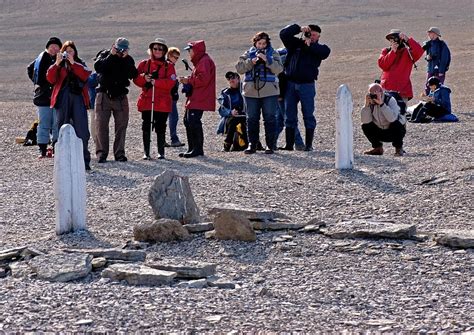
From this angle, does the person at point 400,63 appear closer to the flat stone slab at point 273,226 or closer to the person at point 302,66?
the person at point 302,66

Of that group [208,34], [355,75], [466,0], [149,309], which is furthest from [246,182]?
[466,0]

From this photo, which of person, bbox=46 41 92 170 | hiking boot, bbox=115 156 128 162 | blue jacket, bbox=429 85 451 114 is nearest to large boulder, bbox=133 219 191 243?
person, bbox=46 41 92 170

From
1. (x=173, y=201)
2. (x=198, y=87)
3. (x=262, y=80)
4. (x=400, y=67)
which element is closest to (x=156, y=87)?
(x=198, y=87)

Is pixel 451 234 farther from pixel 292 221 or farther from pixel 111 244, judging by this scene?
pixel 111 244

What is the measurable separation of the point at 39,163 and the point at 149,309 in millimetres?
9212

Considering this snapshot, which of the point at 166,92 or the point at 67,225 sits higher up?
the point at 166,92

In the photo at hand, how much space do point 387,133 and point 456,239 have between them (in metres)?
6.40

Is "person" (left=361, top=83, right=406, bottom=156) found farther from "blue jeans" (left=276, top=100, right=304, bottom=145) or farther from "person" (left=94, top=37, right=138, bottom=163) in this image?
"person" (left=94, top=37, right=138, bottom=163)

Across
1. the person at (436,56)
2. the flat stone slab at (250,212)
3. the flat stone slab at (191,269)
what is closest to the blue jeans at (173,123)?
the person at (436,56)

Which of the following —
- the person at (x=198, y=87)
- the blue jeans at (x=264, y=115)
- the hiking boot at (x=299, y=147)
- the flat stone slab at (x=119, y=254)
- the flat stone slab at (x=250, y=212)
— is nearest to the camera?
the flat stone slab at (x=119, y=254)

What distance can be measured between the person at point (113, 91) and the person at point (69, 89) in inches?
37.9

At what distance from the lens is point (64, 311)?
21.5ft

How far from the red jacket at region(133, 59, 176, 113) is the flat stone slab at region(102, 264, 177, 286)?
7765 millimetres

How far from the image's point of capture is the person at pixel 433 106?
19656 mm
